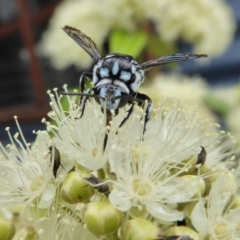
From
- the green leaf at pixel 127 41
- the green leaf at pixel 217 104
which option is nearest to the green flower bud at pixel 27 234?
the green leaf at pixel 127 41

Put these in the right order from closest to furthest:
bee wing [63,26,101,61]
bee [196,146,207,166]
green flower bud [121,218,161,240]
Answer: green flower bud [121,218,161,240]
bee [196,146,207,166]
bee wing [63,26,101,61]

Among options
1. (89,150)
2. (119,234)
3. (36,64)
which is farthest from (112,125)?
(36,64)

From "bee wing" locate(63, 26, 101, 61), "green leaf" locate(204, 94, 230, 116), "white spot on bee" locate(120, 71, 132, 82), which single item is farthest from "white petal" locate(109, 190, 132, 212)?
"green leaf" locate(204, 94, 230, 116)

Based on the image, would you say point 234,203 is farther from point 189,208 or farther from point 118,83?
point 118,83

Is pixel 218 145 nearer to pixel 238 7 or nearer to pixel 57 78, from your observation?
pixel 57 78

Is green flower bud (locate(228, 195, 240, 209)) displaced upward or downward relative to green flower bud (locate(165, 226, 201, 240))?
upward

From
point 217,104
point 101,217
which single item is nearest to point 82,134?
point 101,217

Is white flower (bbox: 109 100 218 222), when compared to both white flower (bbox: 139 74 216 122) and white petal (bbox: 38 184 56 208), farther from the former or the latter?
white flower (bbox: 139 74 216 122)

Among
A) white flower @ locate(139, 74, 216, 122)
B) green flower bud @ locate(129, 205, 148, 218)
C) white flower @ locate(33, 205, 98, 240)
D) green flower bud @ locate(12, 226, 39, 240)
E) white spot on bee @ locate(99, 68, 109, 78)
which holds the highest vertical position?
white flower @ locate(139, 74, 216, 122)
